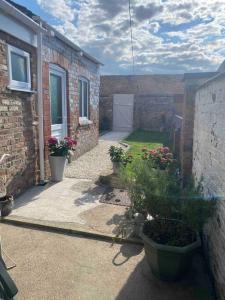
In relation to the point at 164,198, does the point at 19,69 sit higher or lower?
higher

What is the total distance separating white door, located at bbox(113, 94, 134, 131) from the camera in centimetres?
1644

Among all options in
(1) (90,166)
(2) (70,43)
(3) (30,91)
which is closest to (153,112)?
(1) (90,166)

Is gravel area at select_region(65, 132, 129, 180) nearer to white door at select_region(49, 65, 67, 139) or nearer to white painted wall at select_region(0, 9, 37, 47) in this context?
A: white door at select_region(49, 65, 67, 139)

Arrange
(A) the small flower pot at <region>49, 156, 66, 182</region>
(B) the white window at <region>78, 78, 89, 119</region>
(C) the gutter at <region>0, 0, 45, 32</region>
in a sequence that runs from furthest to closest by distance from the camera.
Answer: (B) the white window at <region>78, 78, 89, 119</region>, (A) the small flower pot at <region>49, 156, 66, 182</region>, (C) the gutter at <region>0, 0, 45, 32</region>

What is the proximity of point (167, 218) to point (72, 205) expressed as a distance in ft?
7.09

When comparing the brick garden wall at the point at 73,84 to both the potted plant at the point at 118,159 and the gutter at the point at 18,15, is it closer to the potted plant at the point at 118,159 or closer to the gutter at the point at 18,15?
the gutter at the point at 18,15

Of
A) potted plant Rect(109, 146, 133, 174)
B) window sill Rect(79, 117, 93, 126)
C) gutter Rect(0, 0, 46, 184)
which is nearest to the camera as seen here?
gutter Rect(0, 0, 46, 184)

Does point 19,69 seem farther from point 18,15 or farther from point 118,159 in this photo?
point 118,159

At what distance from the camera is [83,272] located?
2.65 meters

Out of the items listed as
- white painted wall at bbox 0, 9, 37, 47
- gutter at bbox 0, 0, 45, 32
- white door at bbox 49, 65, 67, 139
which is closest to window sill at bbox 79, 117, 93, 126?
white door at bbox 49, 65, 67, 139

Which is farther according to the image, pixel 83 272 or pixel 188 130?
pixel 188 130

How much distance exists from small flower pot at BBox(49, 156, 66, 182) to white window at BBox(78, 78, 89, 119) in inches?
134

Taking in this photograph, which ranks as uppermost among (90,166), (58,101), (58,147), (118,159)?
(58,101)

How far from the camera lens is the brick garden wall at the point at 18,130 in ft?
13.2
